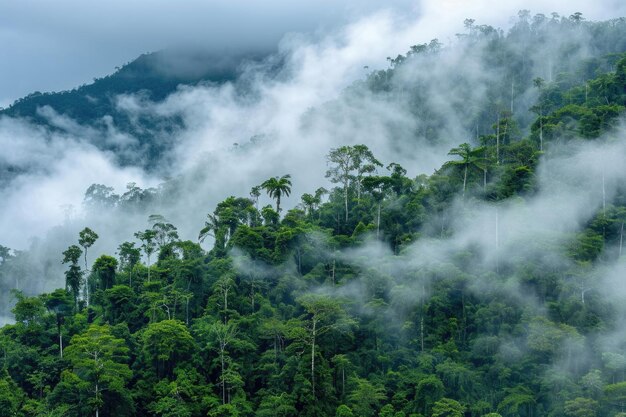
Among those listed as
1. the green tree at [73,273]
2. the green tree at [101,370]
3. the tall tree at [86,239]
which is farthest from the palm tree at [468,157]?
the green tree at [73,273]

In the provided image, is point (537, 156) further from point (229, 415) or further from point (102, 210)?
point (102, 210)

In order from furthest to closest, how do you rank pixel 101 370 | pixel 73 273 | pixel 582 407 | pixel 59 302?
pixel 73 273
pixel 59 302
pixel 101 370
pixel 582 407

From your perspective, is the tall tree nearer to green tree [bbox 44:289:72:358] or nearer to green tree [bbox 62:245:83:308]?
green tree [bbox 62:245:83:308]

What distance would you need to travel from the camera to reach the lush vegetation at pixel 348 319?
3822 centimetres

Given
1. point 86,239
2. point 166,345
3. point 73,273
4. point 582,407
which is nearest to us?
point 582,407

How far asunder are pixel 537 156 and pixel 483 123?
2396 cm

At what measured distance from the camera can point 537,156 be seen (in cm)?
5547

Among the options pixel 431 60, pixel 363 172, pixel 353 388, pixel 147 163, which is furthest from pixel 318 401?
pixel 147 163

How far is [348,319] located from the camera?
137 ft

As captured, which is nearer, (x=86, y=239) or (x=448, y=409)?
(x=448, y=409)

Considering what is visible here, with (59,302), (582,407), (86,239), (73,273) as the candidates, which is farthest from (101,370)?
(582,407)

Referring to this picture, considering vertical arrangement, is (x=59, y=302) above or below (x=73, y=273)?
below

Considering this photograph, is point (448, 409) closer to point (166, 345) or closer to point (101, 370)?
point (166, 345)

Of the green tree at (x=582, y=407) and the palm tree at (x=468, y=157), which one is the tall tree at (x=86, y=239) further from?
the green tree at (x=582, y=407)
